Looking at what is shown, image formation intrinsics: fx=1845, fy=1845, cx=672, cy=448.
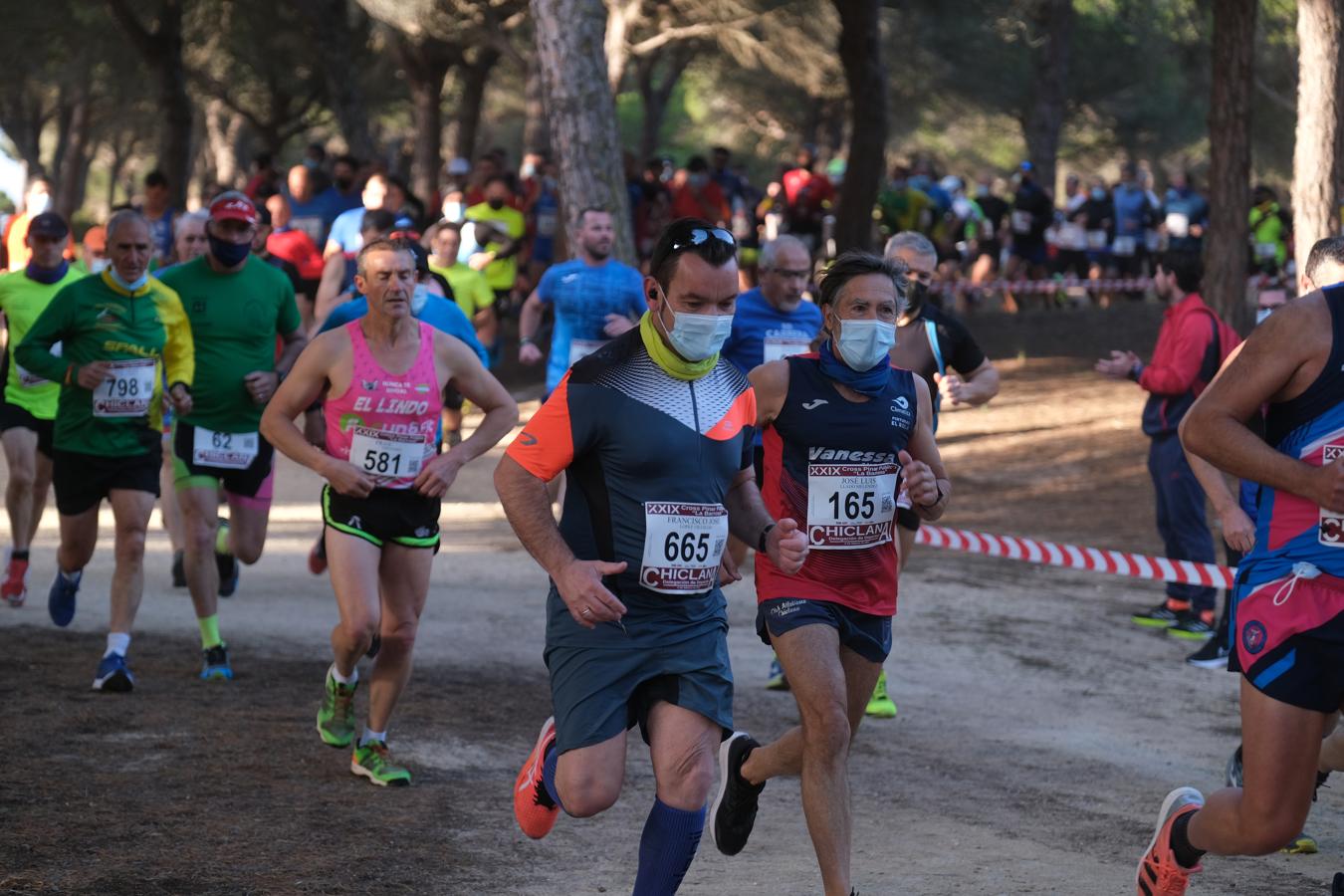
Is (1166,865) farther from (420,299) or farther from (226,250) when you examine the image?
(226,250)

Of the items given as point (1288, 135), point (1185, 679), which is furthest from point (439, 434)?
point (1288, 135)

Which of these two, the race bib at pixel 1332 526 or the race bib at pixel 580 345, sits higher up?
the race bib at pixel 1332 526

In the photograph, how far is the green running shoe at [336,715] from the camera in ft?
24.0

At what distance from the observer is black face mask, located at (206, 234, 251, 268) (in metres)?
9.04

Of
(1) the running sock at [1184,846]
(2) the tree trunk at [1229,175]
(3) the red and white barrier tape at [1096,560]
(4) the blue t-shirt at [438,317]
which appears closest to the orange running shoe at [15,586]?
(4) the blue t-shirt at [438,317]

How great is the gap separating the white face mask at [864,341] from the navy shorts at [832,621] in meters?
0.79

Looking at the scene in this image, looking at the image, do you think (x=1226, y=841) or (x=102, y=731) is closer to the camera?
(x=1226, y=841)

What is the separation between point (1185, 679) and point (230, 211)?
18.7 ft

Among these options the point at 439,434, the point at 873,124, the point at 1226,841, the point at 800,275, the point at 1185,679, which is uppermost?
the point at 873,124

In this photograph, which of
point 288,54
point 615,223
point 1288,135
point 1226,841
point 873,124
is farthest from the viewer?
point 1288,135

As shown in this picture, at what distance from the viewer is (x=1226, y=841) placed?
16.3 ft

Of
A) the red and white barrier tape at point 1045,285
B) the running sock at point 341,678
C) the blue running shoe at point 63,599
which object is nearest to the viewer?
the running sock at point 341,678

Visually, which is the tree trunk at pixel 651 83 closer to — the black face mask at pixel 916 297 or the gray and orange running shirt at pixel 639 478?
the black face mask at pixel 916 297

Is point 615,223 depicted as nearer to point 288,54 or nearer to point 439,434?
point 439,434
